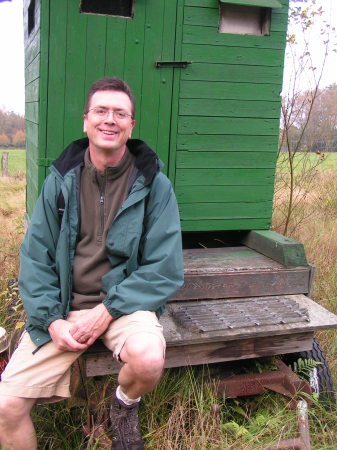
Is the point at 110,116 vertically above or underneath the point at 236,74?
underneath

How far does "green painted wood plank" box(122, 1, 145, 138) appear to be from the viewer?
3799 mm

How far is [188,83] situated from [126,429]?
256cm

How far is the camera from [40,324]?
263 centimetres

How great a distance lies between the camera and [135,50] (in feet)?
12.6

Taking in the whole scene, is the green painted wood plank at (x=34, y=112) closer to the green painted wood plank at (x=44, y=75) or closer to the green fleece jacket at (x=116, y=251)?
the green painted wood plank at (x=44, y=75)

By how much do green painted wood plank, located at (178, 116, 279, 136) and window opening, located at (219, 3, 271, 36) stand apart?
684 mm

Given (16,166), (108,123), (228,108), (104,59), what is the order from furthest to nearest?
(16,166), (228,108), (104,59), (108,123)

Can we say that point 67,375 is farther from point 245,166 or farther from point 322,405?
point 245,166

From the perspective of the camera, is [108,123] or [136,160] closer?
[108,123]

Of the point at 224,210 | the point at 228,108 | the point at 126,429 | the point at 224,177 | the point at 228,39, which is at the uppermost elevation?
the point at 228,39

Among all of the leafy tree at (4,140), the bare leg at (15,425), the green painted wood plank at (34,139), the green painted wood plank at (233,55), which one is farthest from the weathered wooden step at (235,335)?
the leafy tree at (4,140)

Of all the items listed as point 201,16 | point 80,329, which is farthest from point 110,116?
point 201,16

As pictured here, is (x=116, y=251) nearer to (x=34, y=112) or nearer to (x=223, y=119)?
(x=223, y=119)

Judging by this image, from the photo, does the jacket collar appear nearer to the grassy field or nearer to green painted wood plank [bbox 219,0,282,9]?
the grassy field
